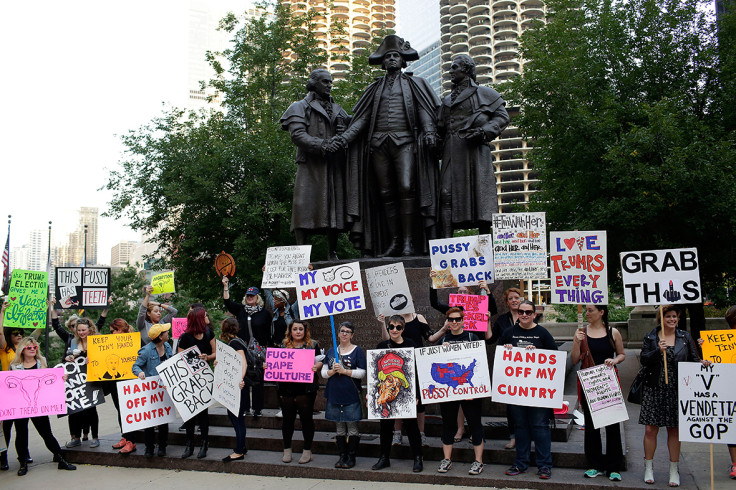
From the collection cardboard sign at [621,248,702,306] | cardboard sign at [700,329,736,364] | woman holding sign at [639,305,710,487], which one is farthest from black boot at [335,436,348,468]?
cardboard sign at [700,329,736,364]

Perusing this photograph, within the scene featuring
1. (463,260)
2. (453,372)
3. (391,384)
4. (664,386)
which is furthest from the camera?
(463,260)

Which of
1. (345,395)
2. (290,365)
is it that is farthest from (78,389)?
(345,395)

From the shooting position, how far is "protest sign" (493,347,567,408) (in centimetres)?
661

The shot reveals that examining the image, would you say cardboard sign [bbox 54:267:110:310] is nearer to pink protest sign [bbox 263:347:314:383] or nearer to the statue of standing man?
the statue of standing man

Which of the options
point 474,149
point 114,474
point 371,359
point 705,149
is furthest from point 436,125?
point 705,149

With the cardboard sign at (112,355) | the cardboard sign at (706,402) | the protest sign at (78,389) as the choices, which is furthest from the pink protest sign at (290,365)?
the cardboard sign at (706,402)

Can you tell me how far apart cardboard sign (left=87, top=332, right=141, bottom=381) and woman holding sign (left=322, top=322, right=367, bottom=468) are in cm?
304

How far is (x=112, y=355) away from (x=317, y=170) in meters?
4.04

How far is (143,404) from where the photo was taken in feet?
26.7

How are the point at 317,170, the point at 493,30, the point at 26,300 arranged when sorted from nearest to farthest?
1. the point at 26,300
2. the point at 317,170
3. the point at 493,30

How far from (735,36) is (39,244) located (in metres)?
74.5

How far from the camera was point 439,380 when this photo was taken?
7.00m

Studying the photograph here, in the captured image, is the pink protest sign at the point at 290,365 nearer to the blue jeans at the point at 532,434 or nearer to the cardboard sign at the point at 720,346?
the blue jeans at the point at 532,434

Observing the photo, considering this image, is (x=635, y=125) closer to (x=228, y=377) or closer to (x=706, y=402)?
(x=706, y=402)
